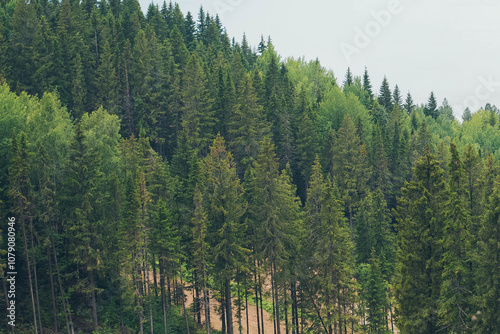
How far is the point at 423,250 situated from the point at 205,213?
733 inches

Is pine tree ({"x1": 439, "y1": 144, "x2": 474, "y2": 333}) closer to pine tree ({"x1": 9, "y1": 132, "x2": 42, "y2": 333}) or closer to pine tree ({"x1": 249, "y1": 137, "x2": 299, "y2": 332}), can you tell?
pine tree ({"x1": 249, "y1": 137, "x2": 299, "y2": 332})

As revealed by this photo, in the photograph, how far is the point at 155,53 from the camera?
3376 inches

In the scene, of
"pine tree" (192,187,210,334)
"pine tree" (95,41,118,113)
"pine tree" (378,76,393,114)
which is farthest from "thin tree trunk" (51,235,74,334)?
"pine tree" (378,76,393,114)

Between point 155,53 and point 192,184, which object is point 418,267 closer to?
point 192,184

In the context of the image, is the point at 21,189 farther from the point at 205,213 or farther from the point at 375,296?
the point at 375,296

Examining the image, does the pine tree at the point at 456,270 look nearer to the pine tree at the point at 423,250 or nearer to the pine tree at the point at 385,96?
the pine tree at the point at 423,250

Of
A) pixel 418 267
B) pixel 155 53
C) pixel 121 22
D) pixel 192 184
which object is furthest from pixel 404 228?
pixel 121 22

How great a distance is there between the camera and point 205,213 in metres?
44.1

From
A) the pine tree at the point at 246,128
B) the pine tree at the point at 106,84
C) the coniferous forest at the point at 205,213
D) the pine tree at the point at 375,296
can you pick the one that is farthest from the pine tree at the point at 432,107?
the pine tree at the point at 375,296

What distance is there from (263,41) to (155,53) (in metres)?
79.2

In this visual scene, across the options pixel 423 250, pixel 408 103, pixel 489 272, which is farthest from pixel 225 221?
pixel 408 103

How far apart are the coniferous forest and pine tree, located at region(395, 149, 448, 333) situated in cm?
9

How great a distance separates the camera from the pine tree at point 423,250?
3078cm

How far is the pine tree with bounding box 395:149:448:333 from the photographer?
30.8m
